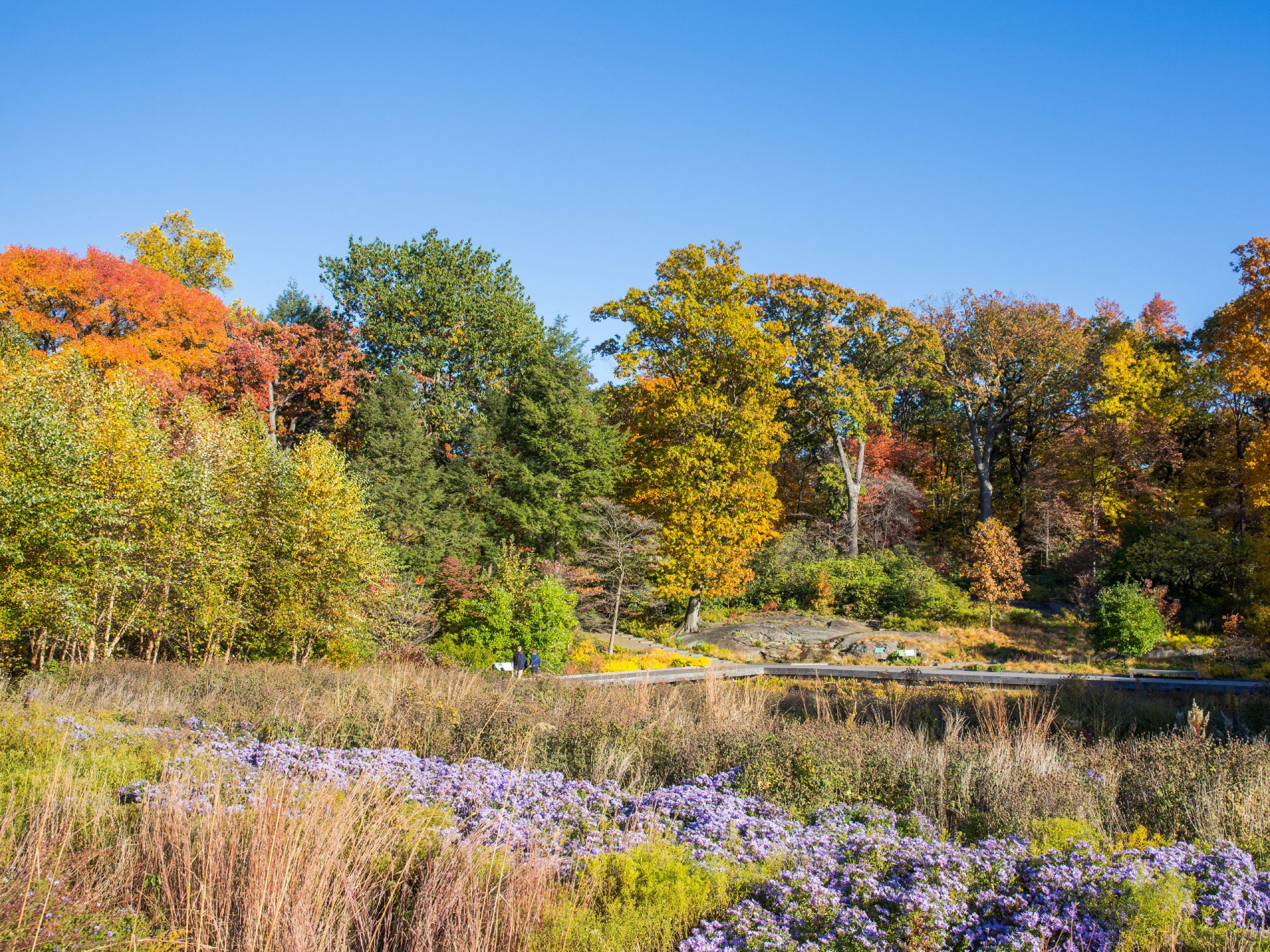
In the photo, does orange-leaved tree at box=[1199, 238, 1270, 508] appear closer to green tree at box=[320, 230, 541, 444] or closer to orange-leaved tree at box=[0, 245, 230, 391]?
green tree at box=[320, 230, 541, 444]

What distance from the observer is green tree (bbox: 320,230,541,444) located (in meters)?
28.3

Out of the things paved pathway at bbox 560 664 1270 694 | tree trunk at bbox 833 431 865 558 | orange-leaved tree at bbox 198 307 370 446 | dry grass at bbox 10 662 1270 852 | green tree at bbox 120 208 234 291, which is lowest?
paved pathway at bbox 560 664 1270 694

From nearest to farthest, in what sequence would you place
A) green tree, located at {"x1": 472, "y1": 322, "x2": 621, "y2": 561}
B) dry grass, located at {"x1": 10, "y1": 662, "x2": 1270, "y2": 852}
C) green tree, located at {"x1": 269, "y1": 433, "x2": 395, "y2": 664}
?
1. dry grass, located at {"x1": 10, "y1": 662, "x2": 1270, "y2": 852}
2. green tree, located at {"x1": 269, "y1": 433, "x2": 395, "y2": 664}
3. green tree, located at {"x1": 472, "y1": 322, "x2": 621, "y2": 561}

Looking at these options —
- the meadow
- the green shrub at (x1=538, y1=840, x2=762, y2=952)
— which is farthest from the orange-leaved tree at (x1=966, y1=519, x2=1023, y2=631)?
the green shrub at (x1=538, y1=840, x2=762, y2=952)

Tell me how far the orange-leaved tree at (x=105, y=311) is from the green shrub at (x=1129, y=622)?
28319mm

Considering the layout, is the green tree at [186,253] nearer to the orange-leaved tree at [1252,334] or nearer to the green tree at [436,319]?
the green tree at [436,319]

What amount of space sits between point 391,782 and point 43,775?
2426mm

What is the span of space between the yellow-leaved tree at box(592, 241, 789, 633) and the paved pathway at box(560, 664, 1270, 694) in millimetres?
4422

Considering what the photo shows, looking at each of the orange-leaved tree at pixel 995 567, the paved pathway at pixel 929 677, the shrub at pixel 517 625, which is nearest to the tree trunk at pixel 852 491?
the orange-leaved tree at pixel 995 567

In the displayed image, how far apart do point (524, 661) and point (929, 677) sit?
9.50 meters

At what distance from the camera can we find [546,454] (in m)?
26.1

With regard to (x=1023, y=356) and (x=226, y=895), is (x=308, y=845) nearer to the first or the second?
(x=226, y=895)

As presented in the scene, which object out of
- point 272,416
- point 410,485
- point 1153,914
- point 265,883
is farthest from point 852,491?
point 265,883

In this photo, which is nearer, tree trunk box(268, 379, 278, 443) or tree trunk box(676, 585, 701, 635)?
tree trunk box(676, 585, 701, 635)
